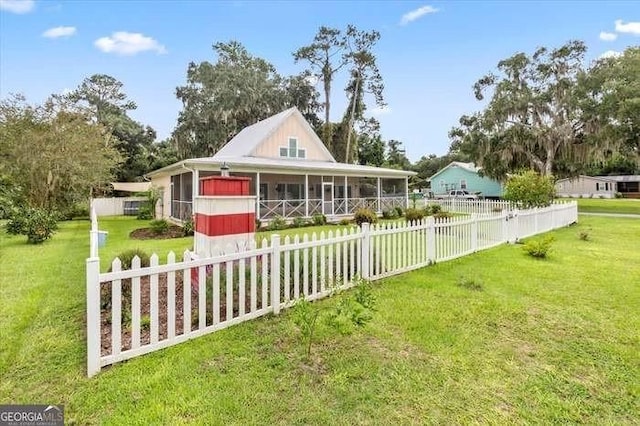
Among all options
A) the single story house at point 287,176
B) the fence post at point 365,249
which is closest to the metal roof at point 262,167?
the single story house at point 287,176

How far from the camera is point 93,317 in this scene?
3.02 metres

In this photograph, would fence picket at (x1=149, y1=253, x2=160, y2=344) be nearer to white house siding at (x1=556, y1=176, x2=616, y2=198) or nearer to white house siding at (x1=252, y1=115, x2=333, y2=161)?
white house siding at (x1=252, y1=115, x2=333, y2=161)

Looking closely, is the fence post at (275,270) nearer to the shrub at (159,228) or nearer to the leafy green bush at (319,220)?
the shrub at (159,228)

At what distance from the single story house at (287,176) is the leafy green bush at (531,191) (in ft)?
24.2

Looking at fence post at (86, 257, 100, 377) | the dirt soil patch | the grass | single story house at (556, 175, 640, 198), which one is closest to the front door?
the dirt soil patch

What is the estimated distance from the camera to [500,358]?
3.40 meters

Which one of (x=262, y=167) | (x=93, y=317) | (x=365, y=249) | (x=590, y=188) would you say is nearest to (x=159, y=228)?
(x=262, y=167)

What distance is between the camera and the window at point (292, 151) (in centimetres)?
2156

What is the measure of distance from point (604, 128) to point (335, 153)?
19.9 m

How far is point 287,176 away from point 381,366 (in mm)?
17026

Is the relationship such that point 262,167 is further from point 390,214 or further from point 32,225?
point 32,225

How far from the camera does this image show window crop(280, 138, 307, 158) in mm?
21562

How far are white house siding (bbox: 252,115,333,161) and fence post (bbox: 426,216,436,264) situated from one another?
14871 mm

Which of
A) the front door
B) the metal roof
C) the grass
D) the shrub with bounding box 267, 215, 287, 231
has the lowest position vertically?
the grass
